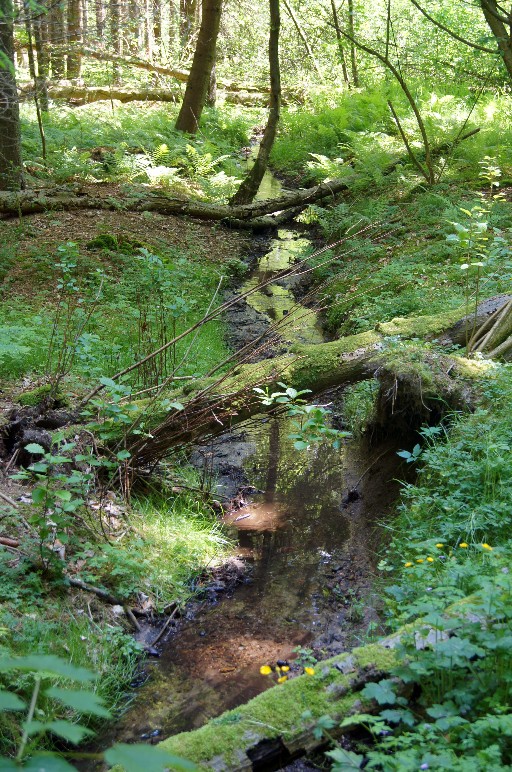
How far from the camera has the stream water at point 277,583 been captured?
Result: 376 cm

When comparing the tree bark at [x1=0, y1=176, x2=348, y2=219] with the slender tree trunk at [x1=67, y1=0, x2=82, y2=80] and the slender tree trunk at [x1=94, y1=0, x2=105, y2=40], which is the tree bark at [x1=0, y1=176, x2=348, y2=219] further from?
the slender tree trunk at [x1=67, y1=0, x2=82, y2=80]

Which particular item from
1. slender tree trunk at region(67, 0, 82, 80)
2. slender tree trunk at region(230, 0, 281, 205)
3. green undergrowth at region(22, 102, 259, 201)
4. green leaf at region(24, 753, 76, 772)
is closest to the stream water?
green leaf at region(24, 753, 76, 772)

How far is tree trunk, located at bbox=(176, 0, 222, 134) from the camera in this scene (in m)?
15.5

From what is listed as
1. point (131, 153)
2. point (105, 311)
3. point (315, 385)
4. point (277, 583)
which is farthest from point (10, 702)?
point (131, 153)

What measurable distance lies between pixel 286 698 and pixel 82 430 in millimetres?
2854

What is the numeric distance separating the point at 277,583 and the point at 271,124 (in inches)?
428

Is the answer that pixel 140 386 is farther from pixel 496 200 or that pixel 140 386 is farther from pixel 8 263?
pixel 496 200

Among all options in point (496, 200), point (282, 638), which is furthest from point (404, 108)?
point (282, 638)

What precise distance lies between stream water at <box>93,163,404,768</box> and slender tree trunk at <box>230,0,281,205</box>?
26.1ft

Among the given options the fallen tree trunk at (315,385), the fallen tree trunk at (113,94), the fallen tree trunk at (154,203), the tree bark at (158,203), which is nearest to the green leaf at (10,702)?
the fallen tree trunk at (315,385)

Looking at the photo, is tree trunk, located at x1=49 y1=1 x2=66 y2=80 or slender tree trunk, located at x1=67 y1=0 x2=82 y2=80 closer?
tree trunk, located at x1=49 y1=1 x2=66 y2=80

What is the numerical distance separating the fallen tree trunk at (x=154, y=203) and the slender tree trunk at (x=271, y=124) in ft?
1.06

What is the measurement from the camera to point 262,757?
2.65 metres

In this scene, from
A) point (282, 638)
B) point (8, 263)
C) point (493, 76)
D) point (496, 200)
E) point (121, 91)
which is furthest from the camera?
point (121, 91)
